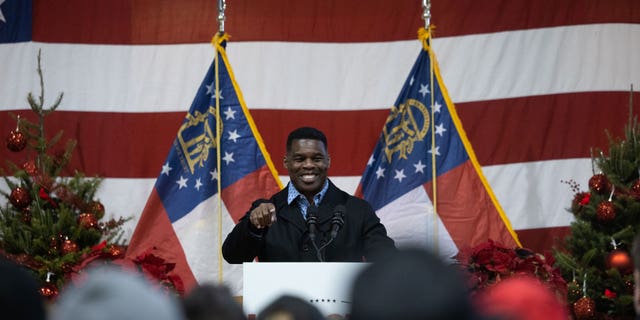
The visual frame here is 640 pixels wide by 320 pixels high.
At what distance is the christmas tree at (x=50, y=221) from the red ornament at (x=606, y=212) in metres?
2.71

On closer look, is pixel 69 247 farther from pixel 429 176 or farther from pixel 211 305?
pixel 211 305

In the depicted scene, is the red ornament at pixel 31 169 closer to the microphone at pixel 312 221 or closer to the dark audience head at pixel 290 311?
the microphone at pixel 312 221

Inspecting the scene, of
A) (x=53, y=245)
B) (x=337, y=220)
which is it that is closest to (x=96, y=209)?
(x=53, y=245)

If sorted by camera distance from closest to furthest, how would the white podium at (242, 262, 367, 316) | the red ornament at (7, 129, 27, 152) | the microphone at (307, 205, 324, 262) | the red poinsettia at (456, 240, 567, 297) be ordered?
the white podium at (242, 262, 367, 316) < the microphone at (307, 205, 324, 262) < the red poinsettia at (456, 240, 567, 297) < the red ornament at (7, 129, 27, 152)

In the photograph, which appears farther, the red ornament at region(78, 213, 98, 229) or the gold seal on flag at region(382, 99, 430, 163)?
the gold seal on flag at region(382, 99, 430, 163)

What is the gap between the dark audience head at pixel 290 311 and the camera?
1.49 m

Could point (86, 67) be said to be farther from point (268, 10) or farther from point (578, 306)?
point (578, 306)

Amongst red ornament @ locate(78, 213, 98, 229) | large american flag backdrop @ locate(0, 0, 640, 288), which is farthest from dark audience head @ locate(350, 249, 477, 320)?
large american flag backdrop @ locate(0, 0, 640, 288)

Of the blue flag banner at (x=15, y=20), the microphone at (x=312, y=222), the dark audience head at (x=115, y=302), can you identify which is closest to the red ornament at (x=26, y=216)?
the blue flag banner at (x=15, y=20)

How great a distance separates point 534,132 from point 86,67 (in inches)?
125

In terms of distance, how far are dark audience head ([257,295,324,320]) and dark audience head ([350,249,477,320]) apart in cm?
13

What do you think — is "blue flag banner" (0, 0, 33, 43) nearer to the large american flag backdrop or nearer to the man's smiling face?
the large american flag backdrop

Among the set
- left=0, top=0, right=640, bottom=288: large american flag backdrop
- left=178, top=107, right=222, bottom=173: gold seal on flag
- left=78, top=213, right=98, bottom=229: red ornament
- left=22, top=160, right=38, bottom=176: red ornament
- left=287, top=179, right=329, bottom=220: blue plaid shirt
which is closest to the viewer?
left=287, top=179, right=329, bottom=220: blue plaid shirt

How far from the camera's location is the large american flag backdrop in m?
6.87
